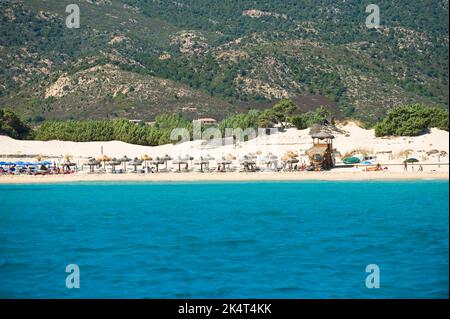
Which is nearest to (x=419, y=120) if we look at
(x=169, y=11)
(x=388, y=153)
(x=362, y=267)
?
(x=388, y=153)

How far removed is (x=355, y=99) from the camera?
353 ft

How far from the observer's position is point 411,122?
2721 inches

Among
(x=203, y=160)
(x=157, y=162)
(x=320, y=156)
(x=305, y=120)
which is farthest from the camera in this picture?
(x=305, y=120)

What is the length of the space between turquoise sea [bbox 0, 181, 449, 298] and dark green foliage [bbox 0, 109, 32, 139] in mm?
32353

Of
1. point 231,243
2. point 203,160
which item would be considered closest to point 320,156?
point 203,160

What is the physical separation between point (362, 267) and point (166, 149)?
52.6 metres

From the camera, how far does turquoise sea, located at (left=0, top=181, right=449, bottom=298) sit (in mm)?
20312

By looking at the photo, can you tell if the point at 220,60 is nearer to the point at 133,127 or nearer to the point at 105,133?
the point at 133,127

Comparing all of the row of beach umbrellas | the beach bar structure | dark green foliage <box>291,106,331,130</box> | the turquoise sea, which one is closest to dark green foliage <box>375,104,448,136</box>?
dark green foliage <box>291,106,331,130</box>

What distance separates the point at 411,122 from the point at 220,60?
5522cm

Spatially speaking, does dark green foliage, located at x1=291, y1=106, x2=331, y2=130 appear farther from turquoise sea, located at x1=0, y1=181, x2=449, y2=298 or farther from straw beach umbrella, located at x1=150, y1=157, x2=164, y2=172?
turquoise sea, located at x1=0, y1=181, x2=449, y2=298

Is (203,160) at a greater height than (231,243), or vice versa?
(203,160)

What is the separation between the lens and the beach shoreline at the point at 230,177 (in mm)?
55094
